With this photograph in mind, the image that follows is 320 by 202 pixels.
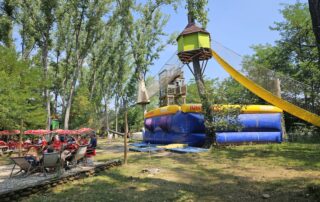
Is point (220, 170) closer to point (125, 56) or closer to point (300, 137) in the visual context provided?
point (300, 137)

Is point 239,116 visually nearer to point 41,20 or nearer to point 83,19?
point 83,19

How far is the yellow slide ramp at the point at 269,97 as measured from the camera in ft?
40.0

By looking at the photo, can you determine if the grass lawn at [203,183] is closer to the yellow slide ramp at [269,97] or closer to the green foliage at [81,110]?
the yellow slide ramp at [269,97]

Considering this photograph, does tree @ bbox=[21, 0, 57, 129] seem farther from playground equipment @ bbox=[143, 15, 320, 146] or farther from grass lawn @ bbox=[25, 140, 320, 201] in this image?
grass lawn @ bbox=[25, 140, 320, 201]

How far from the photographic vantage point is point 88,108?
4309 centimetres

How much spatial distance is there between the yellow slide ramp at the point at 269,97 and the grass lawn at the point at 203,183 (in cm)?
173

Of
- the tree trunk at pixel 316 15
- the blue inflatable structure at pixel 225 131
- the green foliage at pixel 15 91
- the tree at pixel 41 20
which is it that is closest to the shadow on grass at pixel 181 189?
the tree trunk at pixel 316 15

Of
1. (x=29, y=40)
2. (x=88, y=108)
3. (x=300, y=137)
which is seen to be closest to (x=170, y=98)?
(x=300, y=137)

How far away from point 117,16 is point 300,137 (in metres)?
17.5

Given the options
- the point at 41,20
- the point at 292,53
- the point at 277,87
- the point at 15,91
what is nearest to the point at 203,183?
the point at 277,87

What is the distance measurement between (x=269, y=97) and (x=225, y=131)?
5.29 metres

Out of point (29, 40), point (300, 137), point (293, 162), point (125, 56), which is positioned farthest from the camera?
point (125, 56)

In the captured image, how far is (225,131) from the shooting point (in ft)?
62.1

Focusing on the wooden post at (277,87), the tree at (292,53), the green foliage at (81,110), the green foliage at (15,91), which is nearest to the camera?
the wooden post at (277,87)
